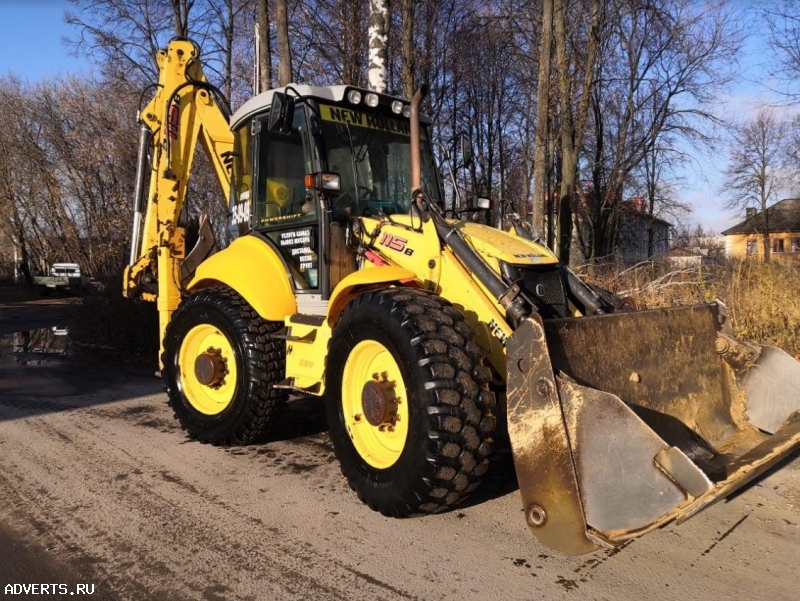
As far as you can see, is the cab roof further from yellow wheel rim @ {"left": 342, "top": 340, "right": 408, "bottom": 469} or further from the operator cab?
yellow wheel rim @ {"left": 342, "top": 340, "right": 408, "bottom": 469}

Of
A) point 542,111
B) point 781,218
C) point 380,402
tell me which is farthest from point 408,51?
point 781,218

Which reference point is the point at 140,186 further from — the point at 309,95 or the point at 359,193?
the point at 359,193

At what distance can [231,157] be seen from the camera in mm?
6148

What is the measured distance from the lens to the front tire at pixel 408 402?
339 centimetres

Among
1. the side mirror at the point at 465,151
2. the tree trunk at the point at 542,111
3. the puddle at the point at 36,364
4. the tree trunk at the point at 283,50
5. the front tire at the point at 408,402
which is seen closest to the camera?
the front tire at the point at 408,402

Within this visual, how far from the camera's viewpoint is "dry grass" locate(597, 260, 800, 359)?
25.8ft

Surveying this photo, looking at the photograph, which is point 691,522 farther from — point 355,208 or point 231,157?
point 231,157

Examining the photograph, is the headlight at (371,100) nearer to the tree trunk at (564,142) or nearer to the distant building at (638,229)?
the tree trunk at (564,142)

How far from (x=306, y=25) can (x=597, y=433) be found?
1586 cm

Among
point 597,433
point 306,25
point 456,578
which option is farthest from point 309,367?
point 306,25

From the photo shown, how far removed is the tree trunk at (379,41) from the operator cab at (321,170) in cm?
471

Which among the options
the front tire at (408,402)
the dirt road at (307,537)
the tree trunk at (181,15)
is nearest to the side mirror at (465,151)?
the front tire at (408,402)

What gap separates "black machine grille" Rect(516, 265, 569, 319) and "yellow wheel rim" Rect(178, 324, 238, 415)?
99.4 inches

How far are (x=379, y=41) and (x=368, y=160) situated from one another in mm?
5592
